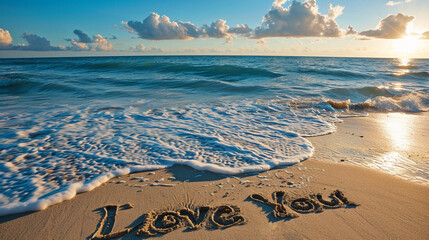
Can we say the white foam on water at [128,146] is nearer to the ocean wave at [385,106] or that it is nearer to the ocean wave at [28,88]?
the ocean wave at [385,106]

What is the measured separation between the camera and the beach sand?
193 centimetres

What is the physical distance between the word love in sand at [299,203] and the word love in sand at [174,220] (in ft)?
1.19

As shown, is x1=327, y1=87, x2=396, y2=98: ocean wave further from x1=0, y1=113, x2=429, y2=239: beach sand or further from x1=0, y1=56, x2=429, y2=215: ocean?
x1=0, y1=113, x2=429, y2=239: beach sand

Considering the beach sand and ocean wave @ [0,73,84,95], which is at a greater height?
ocean wave @ [0,73,84,95]

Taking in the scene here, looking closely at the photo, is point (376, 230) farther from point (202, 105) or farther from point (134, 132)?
point (202, 105)

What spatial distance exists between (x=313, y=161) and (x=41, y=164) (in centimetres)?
398

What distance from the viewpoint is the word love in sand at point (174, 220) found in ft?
6.26

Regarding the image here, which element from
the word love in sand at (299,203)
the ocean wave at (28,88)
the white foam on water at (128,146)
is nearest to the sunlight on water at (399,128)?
the white foam on water at (128,146)

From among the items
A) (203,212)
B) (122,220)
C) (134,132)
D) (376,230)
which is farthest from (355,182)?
(134,132)

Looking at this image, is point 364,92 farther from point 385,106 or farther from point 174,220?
point 174,220

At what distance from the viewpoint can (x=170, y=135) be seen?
14.1 ft

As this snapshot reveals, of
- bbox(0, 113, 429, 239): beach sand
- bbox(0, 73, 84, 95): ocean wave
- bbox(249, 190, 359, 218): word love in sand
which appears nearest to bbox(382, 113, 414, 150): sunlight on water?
bbox(0, 113, 429, 239): beach sand

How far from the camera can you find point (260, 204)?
230 cm

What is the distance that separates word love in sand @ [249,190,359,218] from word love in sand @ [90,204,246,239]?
36 centimetres
